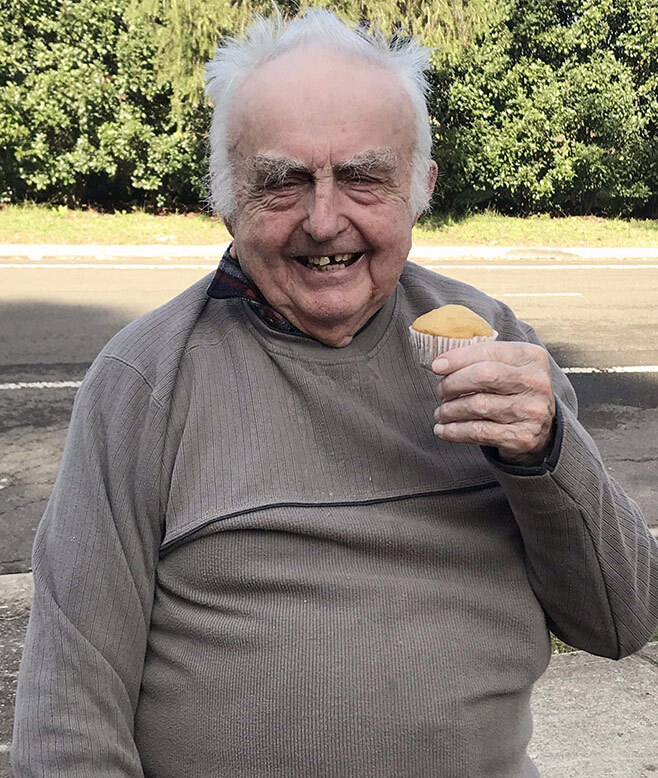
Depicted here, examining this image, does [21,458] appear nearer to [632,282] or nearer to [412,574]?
[412,574]

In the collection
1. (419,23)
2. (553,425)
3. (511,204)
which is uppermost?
(553,425)

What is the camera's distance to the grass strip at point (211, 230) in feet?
50.0

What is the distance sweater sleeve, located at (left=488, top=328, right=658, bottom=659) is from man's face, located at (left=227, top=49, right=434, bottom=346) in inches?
16.9

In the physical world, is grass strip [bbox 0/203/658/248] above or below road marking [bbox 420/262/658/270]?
below

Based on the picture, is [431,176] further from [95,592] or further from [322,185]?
[95,592]

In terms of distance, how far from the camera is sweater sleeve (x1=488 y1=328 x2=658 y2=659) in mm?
1588

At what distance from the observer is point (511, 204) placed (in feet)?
62.0

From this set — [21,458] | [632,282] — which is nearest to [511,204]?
[632,282]

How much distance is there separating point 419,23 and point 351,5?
1.24 meters

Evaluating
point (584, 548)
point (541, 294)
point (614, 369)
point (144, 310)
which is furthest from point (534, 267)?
point (584, 548)

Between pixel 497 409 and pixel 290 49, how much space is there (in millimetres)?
751

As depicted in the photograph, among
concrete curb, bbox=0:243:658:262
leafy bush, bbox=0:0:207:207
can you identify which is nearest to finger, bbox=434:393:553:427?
concrete curb, bbox=0:243:658:262

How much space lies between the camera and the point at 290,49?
176 centimetres

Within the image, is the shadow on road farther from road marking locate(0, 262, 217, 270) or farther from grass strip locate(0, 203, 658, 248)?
grass strip locate(0, 203, 658, 248)
